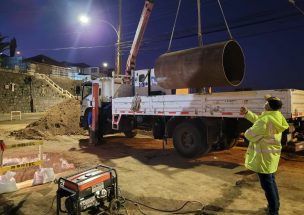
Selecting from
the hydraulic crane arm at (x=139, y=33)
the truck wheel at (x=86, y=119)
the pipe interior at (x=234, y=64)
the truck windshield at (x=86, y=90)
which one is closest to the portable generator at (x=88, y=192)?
the pipe interior at (x=234, y=64)

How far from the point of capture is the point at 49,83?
35.2 metres

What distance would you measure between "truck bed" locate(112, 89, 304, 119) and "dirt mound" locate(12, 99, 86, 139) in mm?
6493

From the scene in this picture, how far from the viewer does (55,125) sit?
1559 centimetres

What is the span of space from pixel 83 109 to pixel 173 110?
6.31 metres

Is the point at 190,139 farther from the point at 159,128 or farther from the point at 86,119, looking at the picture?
the point at 86,119

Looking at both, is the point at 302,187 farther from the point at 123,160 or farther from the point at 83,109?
the point at 83,109

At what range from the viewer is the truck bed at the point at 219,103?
21.8ft

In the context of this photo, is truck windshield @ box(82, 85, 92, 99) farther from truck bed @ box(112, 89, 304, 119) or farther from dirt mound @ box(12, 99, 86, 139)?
truck bed @ box(112, 89, 304, 119)

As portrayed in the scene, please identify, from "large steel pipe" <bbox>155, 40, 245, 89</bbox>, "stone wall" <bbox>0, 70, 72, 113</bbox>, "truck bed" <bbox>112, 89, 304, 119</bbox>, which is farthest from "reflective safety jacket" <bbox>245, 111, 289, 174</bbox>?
"stone wall" <bbox>0, 70, 72, 113</bbox>

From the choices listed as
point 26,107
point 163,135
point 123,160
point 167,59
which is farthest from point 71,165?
point 26,107

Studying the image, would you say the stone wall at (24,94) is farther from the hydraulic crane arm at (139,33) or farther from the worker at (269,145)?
the worker at (269,145)

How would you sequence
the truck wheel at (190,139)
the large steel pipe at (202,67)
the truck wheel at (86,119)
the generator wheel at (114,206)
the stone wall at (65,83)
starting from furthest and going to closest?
the stone wall at (65,83), the truck wheel at (86,119), the truck wheel at (190,139), the large steel pipe at (202,67), the generator wheel at (114,206)

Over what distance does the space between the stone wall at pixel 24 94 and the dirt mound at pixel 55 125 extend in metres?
15.8

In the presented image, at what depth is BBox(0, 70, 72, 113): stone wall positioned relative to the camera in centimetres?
2983
